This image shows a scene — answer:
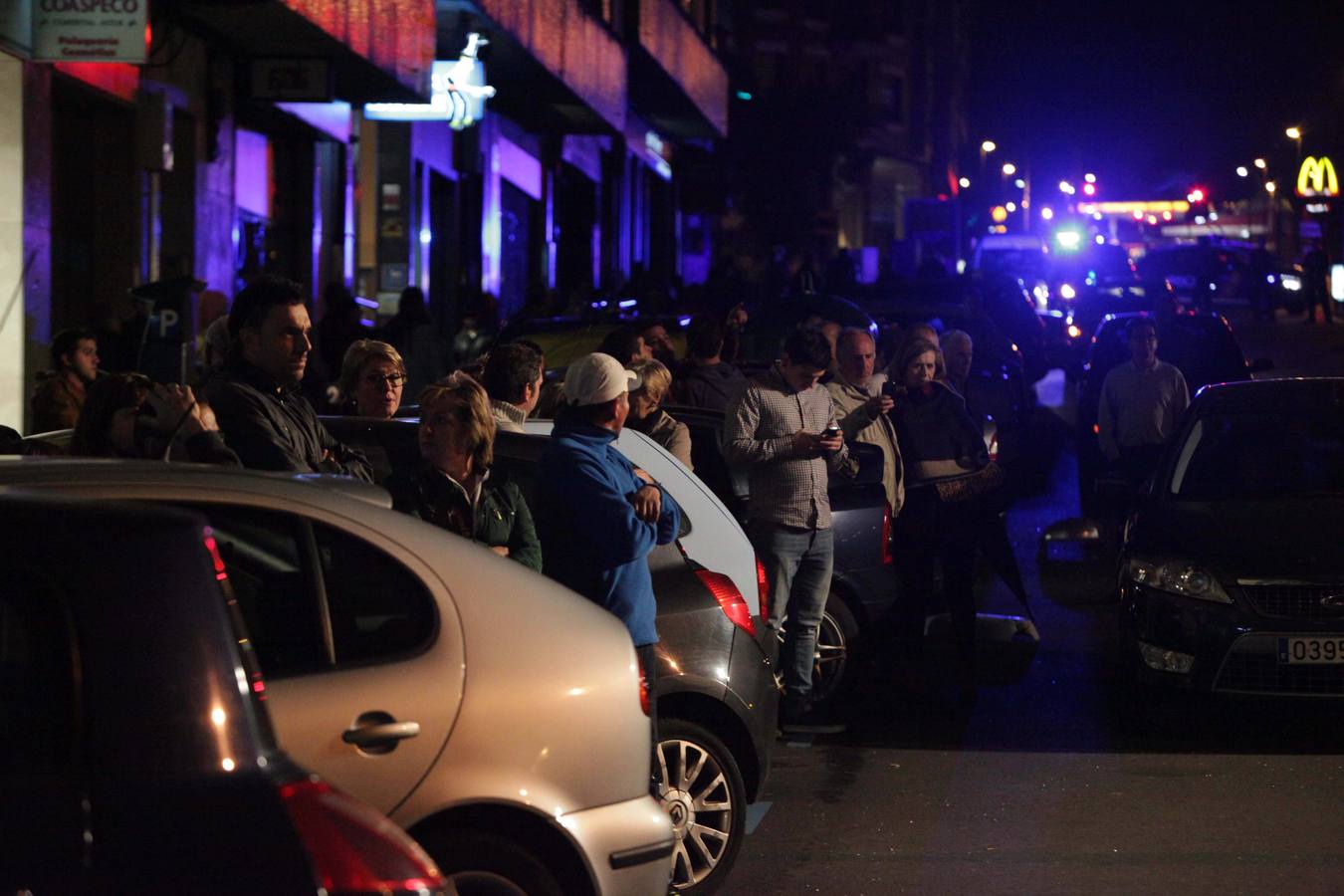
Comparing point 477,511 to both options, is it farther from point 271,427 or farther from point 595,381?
point 271,427

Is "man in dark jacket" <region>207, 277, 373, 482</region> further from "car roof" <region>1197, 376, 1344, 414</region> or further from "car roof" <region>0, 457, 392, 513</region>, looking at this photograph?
"car roof" <region>1197, 376, 1344, 414</region>

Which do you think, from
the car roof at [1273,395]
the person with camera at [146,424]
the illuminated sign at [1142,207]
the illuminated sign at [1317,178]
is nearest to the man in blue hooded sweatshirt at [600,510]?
the person with camera at [146,424]

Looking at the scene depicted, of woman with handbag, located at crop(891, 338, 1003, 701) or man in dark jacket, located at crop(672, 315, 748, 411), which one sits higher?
man in dark jacket, located at crop(672, 315, 748, 411)

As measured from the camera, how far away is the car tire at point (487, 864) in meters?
4.73

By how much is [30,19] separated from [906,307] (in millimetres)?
9096

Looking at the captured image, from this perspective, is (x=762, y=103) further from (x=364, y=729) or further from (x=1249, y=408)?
(x=364, y=729)

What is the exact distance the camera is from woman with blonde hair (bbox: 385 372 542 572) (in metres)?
6.44

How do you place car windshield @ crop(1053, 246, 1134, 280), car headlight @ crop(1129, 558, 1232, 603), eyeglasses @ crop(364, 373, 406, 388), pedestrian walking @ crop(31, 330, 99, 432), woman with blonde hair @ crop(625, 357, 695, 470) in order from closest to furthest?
1. eyeglasses @ crop(364, 373, 406, 388)
2. woman with blonde hair @ crop(625, 357, 695, 470)
3. car headlight @ crop(1129, 558, 1232, 603)
4. pedestrian walking @ crop(31, 330, 99, 432)
5. car windshield @ crop(1053, 246, 1134, 280)

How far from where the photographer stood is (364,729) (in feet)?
14.9

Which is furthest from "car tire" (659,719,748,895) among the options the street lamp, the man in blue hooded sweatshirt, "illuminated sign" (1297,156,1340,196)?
the street lamp

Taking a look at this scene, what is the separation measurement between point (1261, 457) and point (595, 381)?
5455 millimetres

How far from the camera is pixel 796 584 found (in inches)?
372

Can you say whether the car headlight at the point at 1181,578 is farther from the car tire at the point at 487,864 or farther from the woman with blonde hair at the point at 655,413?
the car tire at the point at 487,864

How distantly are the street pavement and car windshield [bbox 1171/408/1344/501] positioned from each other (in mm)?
1130
